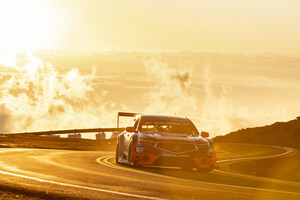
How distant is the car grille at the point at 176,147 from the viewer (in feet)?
53.4

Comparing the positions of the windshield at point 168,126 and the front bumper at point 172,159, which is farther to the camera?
the windshield at point 168,126

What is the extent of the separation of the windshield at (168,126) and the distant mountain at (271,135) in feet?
167

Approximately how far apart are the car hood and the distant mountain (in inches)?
2040

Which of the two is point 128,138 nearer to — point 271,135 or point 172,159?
point 172,159

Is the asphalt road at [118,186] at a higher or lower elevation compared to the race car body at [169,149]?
lower

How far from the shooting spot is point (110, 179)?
40.5 feet

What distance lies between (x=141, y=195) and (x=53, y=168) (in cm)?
541

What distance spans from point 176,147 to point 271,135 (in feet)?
197

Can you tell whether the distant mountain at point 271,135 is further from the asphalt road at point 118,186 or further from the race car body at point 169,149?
the asphalt road at point 118,186

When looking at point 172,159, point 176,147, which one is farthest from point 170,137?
point 172,159

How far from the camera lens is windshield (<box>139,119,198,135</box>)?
57.5 ft

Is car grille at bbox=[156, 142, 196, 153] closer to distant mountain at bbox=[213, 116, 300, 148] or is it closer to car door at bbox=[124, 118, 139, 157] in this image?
car door at bbox=[124, 118, 139, 157]

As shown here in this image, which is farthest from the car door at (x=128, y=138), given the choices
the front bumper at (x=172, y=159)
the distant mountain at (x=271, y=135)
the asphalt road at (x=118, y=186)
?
the distant mountain at (x=271, y=135)

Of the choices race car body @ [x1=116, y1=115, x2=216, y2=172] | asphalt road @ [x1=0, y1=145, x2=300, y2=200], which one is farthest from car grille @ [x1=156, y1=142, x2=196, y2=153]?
asphalt road @ [x1=0, y1=145, x2=300, y2=200]
